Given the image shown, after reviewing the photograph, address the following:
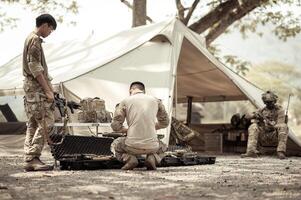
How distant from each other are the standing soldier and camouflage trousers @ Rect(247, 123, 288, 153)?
421 cm

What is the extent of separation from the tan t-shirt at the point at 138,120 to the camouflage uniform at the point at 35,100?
0.77m

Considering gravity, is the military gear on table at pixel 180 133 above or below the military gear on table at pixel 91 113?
below

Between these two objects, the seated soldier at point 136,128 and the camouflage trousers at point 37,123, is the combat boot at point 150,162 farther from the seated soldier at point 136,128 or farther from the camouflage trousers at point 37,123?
the camouflage trousers at point 37,123

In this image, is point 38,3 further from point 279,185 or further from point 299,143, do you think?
point 279,185

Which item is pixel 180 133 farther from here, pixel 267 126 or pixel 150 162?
pixel 150 162

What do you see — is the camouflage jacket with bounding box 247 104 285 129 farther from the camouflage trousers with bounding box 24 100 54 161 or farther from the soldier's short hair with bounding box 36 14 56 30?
the soldier's short hair with bounding box 36 14 56 30

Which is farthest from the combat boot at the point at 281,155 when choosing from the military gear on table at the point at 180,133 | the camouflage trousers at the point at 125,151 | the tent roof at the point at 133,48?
the camouflage trousers at the point at 125,151

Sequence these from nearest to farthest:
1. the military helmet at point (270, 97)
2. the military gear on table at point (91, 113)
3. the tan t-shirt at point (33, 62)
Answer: the tan t-shirt at point (33, 62), the military gear on table at point (91, 113), the military helmet at point (270, 97)

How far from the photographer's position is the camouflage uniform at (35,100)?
5859mm

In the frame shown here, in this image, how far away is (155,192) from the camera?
437cm

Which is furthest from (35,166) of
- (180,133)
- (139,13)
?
(139,13)

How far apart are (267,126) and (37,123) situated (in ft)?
15.2

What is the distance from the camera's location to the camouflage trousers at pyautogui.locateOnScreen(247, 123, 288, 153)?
899 centimetres

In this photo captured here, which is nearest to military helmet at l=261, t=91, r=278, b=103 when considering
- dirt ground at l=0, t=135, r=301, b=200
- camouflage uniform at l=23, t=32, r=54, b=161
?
dirt ground at l=0, t=135, r=301, b=200
